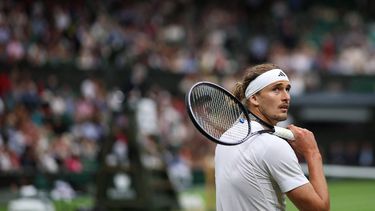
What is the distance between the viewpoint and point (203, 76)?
23.0 m

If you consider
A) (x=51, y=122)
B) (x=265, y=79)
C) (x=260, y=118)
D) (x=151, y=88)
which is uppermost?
(x=151, y=88)

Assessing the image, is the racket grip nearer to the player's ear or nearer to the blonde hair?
the player's ear

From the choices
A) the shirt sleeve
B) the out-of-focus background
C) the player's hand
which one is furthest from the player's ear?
the out-of-focus background

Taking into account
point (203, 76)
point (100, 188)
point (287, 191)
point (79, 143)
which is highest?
point (203, 76)

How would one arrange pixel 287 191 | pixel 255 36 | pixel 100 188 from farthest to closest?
pixel 255 36
pixel 100 188
pixel 287 191

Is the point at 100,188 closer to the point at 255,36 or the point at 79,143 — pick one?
the point at 79,143

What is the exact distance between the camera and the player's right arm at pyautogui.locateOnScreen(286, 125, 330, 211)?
458 cm

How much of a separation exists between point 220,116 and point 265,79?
328mm

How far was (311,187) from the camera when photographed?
462 cm

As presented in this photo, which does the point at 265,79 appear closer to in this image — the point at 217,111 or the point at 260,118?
the point at 260,118

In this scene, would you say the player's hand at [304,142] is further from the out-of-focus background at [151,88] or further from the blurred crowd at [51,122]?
the blurred crowd at [51,122]

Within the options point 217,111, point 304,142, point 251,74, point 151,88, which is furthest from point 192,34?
point 304,142

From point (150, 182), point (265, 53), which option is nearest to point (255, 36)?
point (265, 53)

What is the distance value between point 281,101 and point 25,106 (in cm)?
A: 1521
